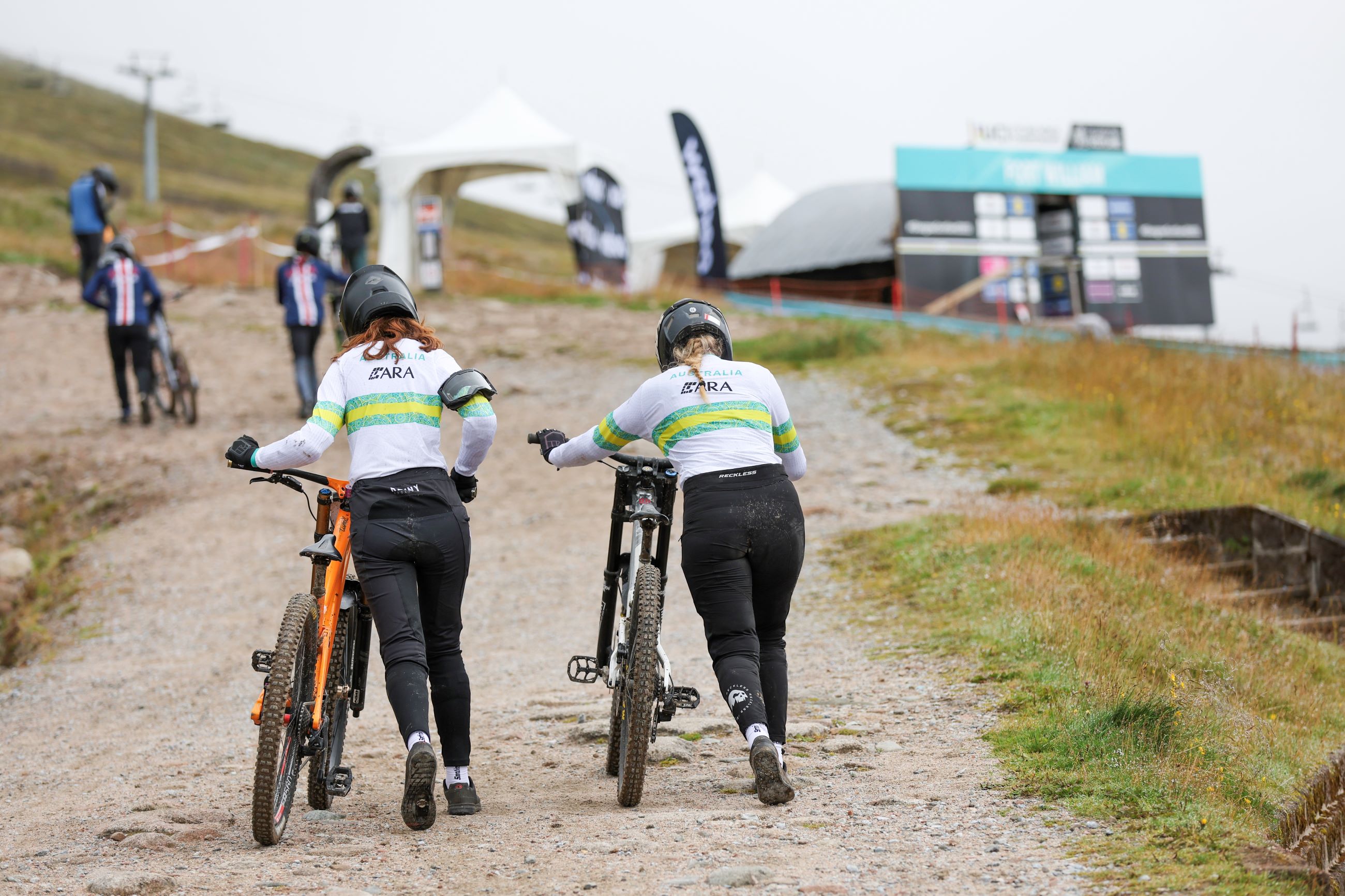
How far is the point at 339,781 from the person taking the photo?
182 inches

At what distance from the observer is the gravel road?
13.3 ft

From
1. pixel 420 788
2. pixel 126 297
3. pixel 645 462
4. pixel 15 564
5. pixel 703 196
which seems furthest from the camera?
pixel 703 196

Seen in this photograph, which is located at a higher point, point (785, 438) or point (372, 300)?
point (372, 300)

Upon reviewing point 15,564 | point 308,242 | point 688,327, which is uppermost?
point 308,242

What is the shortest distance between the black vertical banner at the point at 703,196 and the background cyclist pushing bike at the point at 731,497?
2696cm

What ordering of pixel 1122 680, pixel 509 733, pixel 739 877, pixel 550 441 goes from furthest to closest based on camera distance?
pixel 509 733 < pixel 1122 680 < pixel 550 441 < pixel 739 877

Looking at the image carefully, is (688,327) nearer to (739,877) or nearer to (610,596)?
(610,596)

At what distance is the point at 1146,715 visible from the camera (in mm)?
5141

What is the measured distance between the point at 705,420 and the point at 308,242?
10.4m

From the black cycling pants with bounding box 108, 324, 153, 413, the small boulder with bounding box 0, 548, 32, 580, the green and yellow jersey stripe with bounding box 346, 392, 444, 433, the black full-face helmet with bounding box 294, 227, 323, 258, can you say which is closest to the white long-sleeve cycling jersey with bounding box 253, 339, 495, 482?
the green and yellow jersey stripe with bounding box 346, 392, 444, 433

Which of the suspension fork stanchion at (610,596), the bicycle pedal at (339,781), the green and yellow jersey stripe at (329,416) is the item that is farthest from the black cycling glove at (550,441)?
the bicycle pedal at (339,781)

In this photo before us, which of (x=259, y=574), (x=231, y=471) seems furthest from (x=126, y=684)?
(x=231, y=471)

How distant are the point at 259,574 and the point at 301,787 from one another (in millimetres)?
5667

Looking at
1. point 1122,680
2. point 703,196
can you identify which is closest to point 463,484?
point 1122,680
